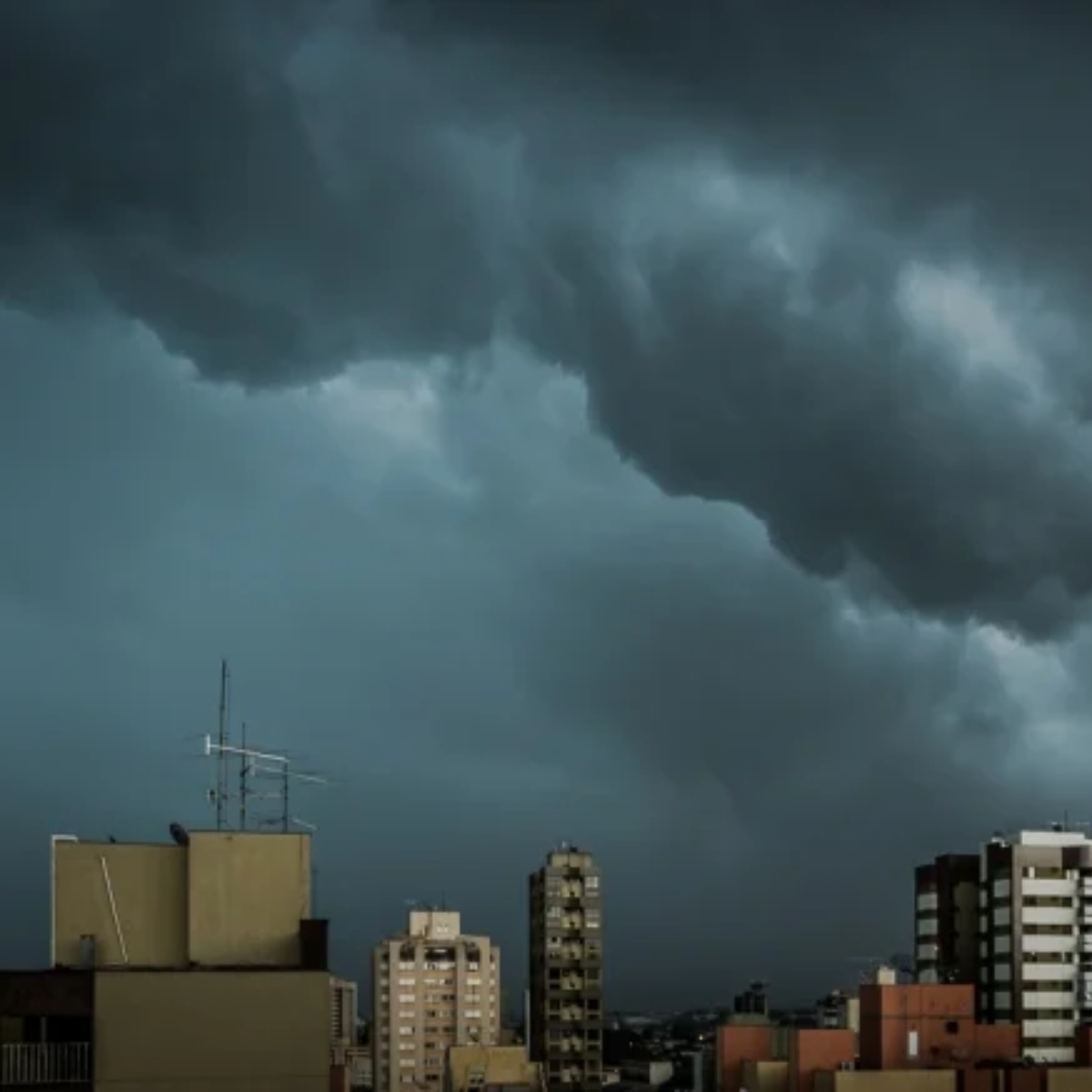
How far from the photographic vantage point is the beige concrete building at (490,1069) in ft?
372

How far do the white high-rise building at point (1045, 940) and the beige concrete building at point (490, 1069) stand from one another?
90.1 feet

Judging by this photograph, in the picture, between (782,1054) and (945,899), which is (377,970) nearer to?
(945,899)

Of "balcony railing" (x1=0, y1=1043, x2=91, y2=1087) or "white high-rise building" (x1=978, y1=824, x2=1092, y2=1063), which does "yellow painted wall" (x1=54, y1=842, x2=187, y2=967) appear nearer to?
"balcony railing" (x1=0, y1=1043, x2=91, y2=1087)

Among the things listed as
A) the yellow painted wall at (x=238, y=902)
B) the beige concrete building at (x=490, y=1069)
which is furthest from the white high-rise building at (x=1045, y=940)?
the yellow painted wall at (x=238, y=902)

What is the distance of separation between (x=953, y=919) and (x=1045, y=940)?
7839mm

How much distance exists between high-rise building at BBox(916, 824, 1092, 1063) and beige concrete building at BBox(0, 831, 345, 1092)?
8992cm

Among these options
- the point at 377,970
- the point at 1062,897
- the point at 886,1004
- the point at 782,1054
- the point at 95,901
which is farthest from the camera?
the point at 377,970

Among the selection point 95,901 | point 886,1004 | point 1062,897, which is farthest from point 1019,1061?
point 95,901

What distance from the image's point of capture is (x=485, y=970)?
191m

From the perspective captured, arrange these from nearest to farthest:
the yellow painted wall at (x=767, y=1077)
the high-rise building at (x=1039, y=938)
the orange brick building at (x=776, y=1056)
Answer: the orange brick building at (x=776, y=1056)
the yellow painted wall at (x=767, y=1077)
the high-rise building at (x=1039, y=938)

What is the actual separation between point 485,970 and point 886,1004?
9654 centimetres

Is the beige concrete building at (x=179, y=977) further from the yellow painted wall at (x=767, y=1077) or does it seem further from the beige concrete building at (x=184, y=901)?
the yellow painted wall at (x=767, y=1077)

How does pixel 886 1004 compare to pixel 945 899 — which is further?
pixel 945 899

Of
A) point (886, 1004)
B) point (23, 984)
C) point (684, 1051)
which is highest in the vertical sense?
point (23, 984)
